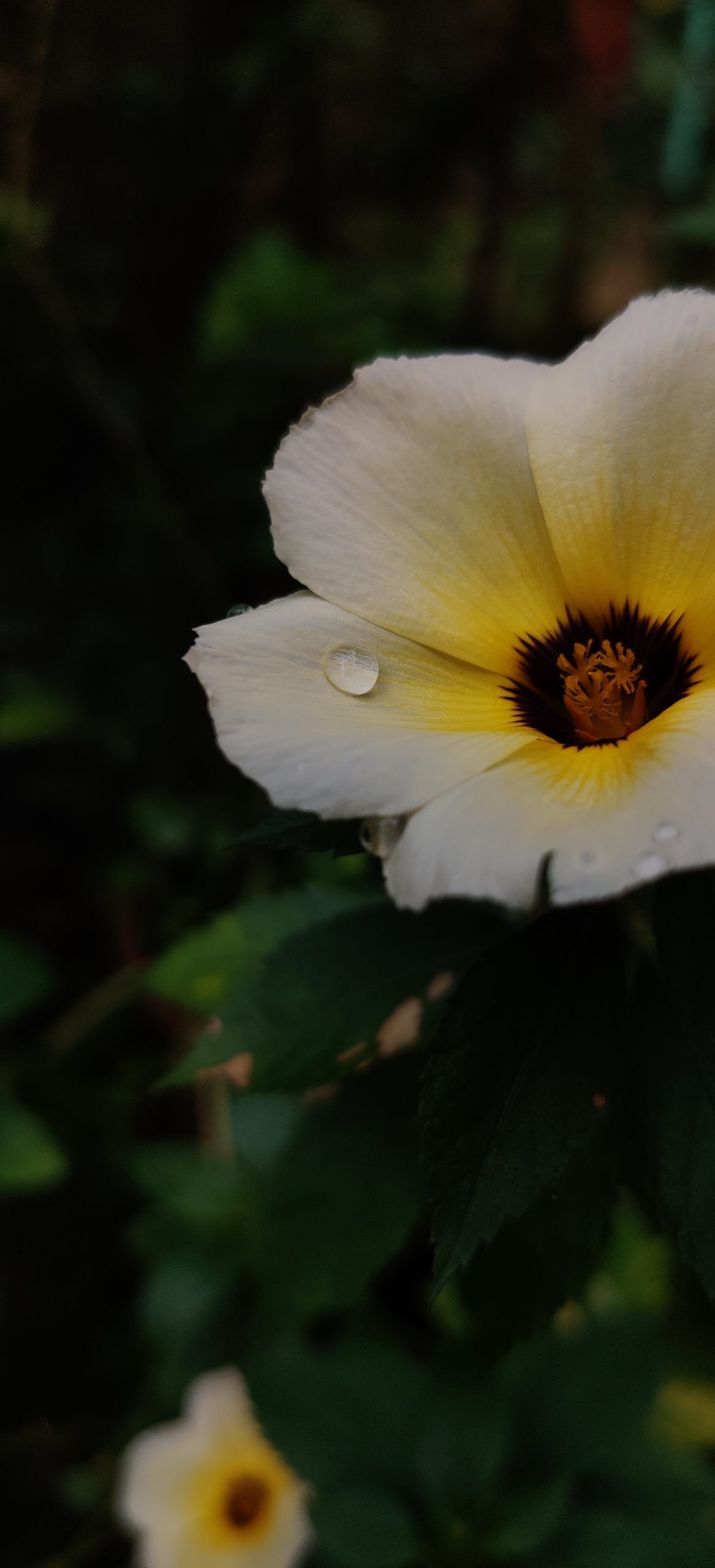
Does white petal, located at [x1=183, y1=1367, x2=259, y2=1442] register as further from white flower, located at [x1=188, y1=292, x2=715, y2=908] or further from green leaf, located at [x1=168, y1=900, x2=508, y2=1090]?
white flower, located at [x1=188, y1=292, x2=715, y2=908]

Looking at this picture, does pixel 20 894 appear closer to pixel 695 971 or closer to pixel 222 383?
pixel 222 383

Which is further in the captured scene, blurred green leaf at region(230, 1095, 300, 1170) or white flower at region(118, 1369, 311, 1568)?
white flower at region(118, 1369, 311, 1568)

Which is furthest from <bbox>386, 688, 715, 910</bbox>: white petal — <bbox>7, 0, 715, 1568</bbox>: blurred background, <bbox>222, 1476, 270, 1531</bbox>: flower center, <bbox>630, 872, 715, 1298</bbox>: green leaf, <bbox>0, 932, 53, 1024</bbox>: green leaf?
<bbox>222, 1476, 270, 1531</bbox>: flower center

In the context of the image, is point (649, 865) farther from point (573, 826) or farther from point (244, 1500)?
point (244, 1500)

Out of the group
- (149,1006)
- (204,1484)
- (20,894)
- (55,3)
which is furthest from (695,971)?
(55,3)

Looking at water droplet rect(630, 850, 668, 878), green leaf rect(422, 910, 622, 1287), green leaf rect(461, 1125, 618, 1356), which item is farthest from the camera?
green leaf rect(461, 1125, 618, 1356)

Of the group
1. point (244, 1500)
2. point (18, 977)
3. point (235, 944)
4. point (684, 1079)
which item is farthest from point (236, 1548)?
point (684, 1079)
